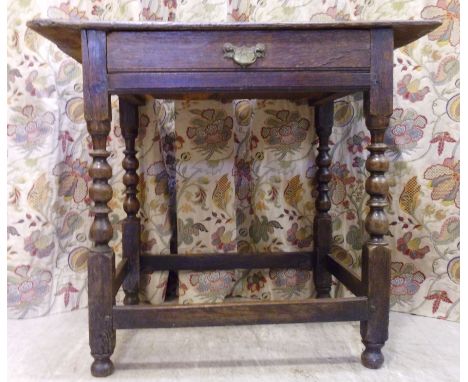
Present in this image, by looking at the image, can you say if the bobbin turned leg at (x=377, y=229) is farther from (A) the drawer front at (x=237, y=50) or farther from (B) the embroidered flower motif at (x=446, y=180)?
(B) the embroidered flower motif at (x=446, y=180)

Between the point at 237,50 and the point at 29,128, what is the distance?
64 centimetres

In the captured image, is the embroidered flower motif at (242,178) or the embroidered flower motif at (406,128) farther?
the embroidered flower motif at (242,178)

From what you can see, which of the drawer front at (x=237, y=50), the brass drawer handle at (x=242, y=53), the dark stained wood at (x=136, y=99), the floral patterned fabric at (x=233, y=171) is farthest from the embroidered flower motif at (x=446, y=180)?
the dark stained wood at (x=136, y=99)

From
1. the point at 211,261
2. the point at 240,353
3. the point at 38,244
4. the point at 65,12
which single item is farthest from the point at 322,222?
the point at 65,12

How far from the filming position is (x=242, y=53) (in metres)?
0.81

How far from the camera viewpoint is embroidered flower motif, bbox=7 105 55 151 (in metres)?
1.15

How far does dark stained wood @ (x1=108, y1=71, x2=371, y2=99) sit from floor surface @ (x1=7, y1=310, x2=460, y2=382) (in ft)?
1.81

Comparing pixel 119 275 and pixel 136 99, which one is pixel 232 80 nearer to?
pixel 136 99

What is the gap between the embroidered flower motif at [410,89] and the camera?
45.6 inches

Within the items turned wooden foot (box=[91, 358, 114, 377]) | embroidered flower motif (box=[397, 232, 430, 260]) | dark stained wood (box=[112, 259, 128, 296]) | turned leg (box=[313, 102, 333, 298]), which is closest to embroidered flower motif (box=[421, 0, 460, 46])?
turned leg (box=[313, 102, 333, 298])

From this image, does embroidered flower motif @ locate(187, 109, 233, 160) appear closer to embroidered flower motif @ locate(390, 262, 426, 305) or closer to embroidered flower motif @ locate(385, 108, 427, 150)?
embroidered flower motif @ locate(385, 108, 427, 150)

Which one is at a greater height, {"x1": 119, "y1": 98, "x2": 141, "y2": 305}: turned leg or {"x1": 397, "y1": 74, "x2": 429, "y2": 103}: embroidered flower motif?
{"x1": 397, "y1": 74, "x2": 429, "y2": 103}: embroidered flower motif

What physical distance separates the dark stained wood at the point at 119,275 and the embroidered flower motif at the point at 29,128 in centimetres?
38

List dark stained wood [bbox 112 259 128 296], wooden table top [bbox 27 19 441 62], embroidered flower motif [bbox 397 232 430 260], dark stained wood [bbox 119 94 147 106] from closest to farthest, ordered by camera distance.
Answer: wooden table top [bbox 27 19 441 62], dark stained wood [bbox 112 259 128 296], dark stained wood [bbox 119 94 147 106], embroidered flower motif [bbox 397 232 430 260]
